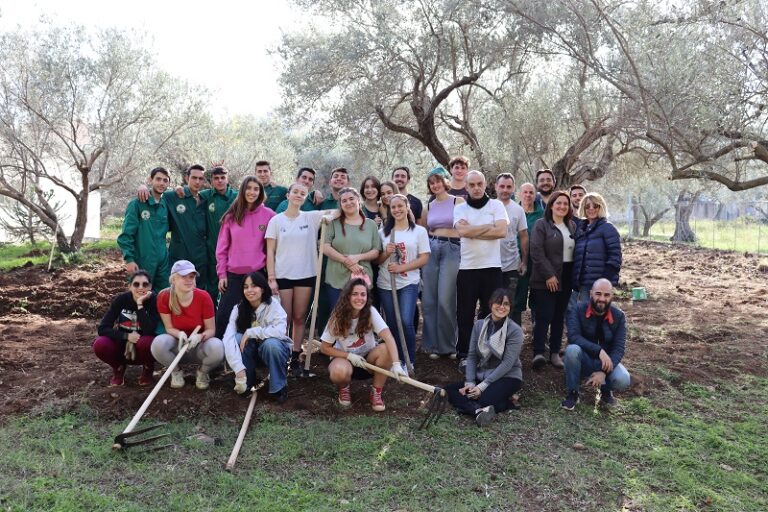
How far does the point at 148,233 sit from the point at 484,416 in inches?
144

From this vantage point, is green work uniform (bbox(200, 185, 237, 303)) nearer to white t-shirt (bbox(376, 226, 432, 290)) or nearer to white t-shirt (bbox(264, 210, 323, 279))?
white t-shirt (bbox(264, 210, 323, 279))

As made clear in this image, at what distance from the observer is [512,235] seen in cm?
563

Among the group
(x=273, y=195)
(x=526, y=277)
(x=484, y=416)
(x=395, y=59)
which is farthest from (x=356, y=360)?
(x=395, y=59)

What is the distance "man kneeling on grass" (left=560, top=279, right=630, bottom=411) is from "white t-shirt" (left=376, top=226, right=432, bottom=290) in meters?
1.41

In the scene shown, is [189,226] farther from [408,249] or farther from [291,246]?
[408,249]

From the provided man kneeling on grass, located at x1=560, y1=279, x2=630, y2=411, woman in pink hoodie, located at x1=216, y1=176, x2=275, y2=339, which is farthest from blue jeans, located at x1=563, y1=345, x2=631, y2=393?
woman in pink hoodie, located at x1=216, y1=176, x2=275, y2=339

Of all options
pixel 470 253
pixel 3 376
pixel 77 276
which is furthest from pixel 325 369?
pixel 77 276

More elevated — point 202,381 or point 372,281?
point 372,281

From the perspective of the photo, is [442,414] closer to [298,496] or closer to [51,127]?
[298,496]

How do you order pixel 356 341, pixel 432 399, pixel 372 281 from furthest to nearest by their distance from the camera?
1. pixel 372 281
2. pixel 356 341
3. pixel 432 399

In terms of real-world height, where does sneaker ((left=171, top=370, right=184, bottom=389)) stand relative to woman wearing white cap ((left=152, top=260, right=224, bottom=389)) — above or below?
below

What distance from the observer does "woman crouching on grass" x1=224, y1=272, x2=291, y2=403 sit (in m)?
4.62

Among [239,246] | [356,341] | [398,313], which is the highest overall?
[239,246]

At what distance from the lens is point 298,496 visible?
3.37m
